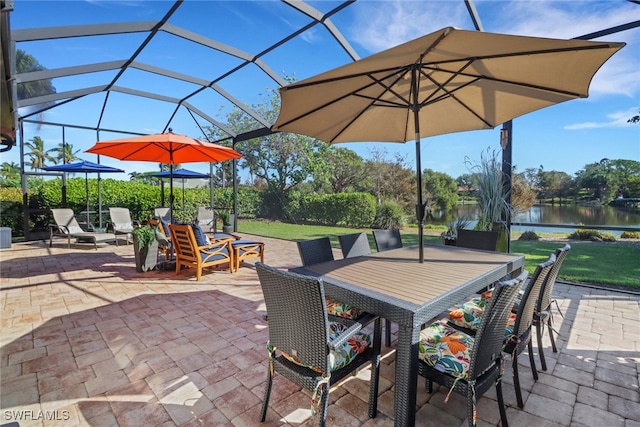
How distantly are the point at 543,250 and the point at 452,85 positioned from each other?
531cm

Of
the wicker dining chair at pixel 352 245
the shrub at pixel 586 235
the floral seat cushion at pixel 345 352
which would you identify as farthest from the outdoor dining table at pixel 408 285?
the shrub at pixel 586 235

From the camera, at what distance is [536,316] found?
2.26 metres

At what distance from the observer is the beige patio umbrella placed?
6.03ft

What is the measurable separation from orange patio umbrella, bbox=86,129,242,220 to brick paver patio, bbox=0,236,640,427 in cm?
217

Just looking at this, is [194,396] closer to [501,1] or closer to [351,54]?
[351,54]

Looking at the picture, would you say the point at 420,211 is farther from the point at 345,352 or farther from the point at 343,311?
the point at 345,352

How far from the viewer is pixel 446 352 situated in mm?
1731

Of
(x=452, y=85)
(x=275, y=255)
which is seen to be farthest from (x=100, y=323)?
(x=452, y=85)

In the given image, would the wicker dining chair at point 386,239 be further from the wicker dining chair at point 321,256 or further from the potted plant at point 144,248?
the potted plant at point 144,248

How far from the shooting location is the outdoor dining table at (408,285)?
5.12 ft

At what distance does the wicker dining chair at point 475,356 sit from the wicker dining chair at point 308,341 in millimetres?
326

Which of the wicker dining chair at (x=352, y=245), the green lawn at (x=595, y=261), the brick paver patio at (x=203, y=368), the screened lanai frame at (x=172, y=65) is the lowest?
the brick paver patio at (x=203, y=368)

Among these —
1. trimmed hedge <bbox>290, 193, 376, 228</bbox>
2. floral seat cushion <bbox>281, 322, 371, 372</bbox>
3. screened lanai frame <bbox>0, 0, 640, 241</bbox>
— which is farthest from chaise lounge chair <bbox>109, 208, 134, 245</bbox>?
floral seat cushion <bbox>281, 322, 371, 372</bbox>

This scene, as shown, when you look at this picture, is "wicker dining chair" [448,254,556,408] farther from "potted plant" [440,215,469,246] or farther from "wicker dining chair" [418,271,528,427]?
"potted plant" [440,215,469,246]
